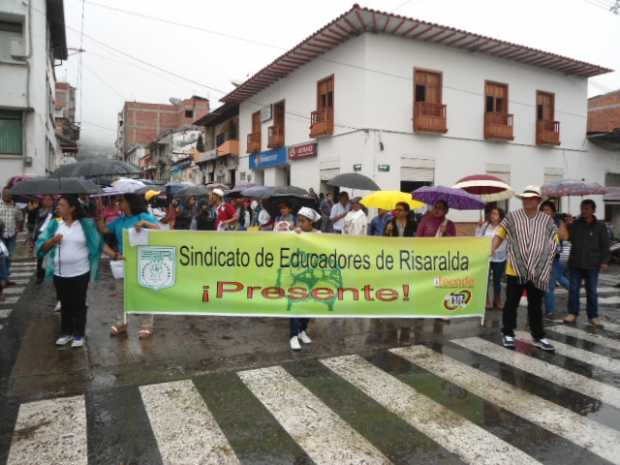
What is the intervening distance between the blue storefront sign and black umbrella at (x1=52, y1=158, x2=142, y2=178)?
11.5 m

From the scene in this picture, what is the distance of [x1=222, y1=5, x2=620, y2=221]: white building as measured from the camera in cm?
1650

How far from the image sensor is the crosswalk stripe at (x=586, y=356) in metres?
5.27

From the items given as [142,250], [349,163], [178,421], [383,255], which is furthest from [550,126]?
[178,421]

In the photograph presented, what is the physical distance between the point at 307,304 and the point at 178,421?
2281 mm

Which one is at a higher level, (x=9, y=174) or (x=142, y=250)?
(x=9, y=174)

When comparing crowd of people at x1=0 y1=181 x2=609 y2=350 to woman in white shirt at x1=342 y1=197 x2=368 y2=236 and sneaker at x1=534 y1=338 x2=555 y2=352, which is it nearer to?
sneaker at x1=534 y1=338 x2=555 y2=352

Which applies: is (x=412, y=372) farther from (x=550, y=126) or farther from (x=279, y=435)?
(x=550, y=126)

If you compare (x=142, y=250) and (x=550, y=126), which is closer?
(x=142, y=250)

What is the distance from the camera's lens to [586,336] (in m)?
6.48

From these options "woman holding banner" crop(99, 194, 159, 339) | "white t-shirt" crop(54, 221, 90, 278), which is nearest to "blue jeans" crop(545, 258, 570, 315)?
"woman holding banner" crop(99, 194, 159, 339)

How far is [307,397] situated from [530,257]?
10.3ft

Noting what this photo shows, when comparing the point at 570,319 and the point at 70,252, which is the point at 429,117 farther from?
the point at 70,252

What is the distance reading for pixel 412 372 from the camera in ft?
16.2

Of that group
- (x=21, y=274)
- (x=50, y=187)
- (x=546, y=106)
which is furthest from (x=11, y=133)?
(x=546, y=106)
